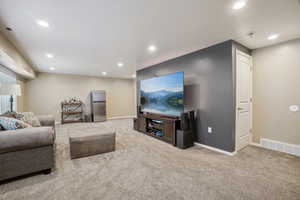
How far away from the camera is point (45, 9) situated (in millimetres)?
→ 1822

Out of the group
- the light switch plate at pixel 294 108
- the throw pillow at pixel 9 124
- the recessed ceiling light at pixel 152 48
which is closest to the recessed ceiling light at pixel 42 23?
the throw pillow at pixel 9 124

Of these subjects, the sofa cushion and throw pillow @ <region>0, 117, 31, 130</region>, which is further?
throw pillow @ <region>0, 117, 31, 130</region>

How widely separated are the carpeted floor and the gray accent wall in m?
0.48

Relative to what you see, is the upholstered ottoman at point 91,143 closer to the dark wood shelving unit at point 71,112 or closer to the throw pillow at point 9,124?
the throw pillow at point 9,124

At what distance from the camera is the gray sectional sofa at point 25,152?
5.94 ft

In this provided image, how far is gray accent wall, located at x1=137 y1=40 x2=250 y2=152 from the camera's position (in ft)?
9.34

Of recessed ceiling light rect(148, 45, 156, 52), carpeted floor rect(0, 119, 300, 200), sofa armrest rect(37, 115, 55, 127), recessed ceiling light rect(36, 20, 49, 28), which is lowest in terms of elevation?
carpeted floor rect(0, 119, 300, 200)

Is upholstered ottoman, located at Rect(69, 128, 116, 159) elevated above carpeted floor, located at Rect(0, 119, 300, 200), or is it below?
above

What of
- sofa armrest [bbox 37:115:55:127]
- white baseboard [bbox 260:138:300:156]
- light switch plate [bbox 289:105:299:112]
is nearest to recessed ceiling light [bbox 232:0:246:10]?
light switch plate [bbox 289:105:299:112]

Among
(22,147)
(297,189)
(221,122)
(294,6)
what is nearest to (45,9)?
(22,147)

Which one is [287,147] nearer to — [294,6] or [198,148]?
[198,148]

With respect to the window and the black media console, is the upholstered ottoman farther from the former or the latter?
the window

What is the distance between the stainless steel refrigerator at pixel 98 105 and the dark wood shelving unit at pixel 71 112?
65 cm

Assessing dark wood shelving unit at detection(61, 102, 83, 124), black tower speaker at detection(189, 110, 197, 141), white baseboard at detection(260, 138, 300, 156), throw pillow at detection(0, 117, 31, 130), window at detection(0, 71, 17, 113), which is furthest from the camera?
dark wood shelving unit at detection(61, 102, 83, 124)
